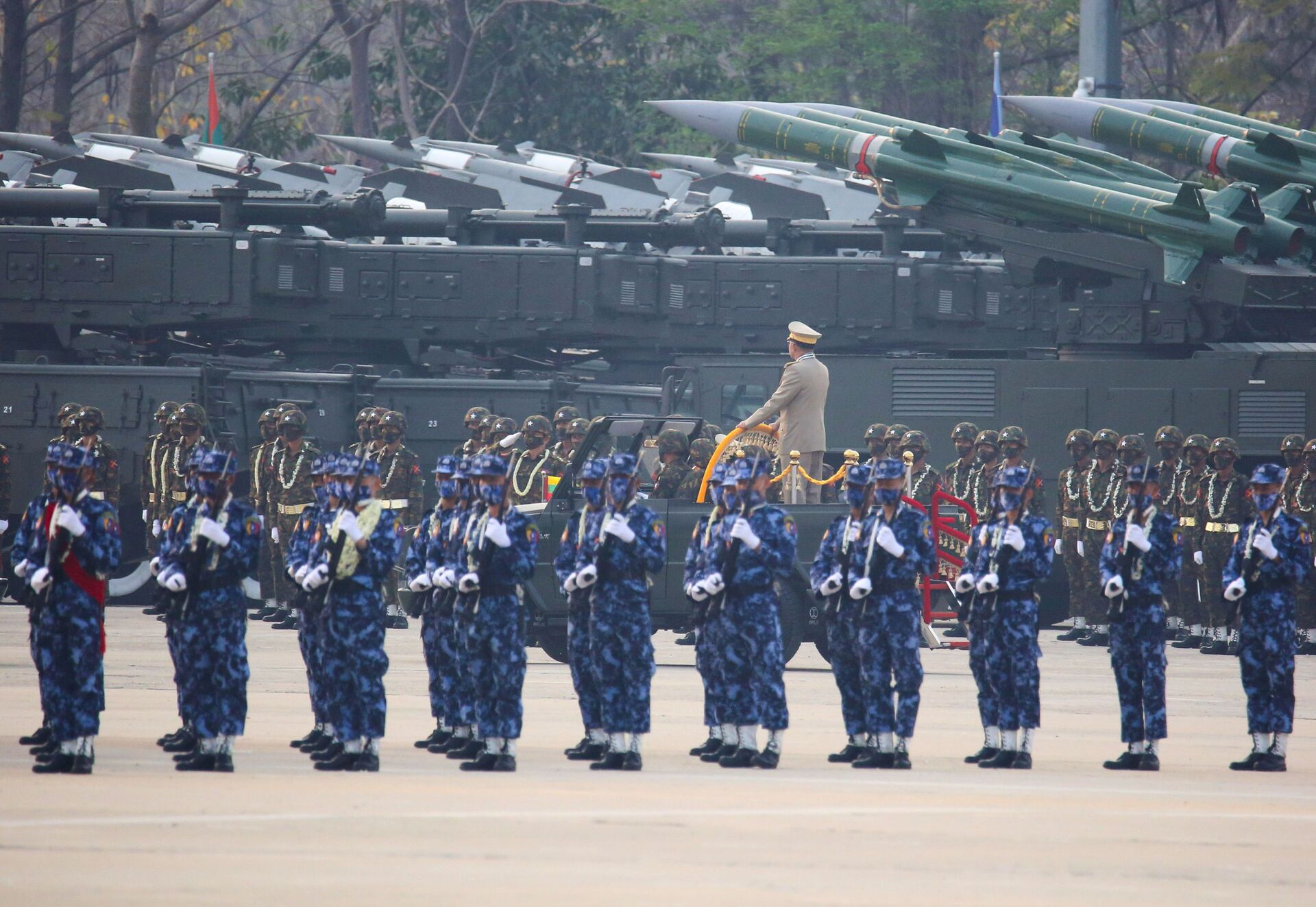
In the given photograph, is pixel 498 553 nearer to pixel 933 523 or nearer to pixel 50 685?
pixel 50 685

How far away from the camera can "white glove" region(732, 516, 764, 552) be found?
10.3 m

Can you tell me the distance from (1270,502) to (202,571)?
570 cm

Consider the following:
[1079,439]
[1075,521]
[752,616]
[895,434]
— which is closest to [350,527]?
[752,616]

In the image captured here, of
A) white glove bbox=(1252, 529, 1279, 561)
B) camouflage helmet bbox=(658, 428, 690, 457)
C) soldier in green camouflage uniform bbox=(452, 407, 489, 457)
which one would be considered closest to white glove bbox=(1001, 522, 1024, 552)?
white glove bbox=(1252, 529, 1279, 561)

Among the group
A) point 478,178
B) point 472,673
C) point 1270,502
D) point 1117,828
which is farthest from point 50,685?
point 478,178

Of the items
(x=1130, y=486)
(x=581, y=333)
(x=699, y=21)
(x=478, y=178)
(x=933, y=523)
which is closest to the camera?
(x=1130, y=486)

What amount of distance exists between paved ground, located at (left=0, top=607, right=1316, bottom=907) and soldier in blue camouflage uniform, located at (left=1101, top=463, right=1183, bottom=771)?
236 mm

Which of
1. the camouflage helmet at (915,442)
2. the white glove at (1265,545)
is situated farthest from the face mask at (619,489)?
the camouflage helmet at (915,442)

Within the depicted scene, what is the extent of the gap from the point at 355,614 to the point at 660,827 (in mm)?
2356

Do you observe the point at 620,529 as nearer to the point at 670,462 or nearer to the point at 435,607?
the point at 435,607

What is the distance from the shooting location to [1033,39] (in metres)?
37.9

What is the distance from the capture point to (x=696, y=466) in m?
15.6

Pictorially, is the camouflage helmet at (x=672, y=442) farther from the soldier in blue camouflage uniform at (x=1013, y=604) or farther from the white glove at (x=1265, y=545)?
the white glove at (x=1265, y=545)

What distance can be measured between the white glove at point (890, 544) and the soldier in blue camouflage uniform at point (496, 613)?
1.82 meters
